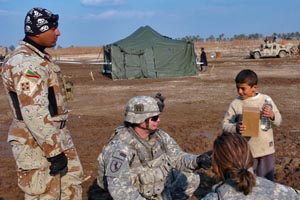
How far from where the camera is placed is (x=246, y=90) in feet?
14.5

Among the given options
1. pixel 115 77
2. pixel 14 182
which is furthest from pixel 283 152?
pixel 115 77

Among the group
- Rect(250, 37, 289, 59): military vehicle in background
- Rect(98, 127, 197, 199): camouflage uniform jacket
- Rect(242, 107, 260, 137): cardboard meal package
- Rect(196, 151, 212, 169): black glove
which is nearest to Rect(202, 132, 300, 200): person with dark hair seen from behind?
Rect(98, 127, 197, 199): camouflage uniform jacket

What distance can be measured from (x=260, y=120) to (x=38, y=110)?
211 cm

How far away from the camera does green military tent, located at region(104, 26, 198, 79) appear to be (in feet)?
78.0

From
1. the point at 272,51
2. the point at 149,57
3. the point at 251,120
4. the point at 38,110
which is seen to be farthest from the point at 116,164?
the point at 272,51

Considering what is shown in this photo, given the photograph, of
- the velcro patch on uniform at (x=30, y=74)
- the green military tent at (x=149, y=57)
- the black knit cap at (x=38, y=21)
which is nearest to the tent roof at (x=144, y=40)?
the green military tent at (x=149, y=57)

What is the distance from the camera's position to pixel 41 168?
12.1 feet

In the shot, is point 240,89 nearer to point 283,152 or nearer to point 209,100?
point 283,152

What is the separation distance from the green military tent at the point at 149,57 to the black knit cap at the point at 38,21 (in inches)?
788

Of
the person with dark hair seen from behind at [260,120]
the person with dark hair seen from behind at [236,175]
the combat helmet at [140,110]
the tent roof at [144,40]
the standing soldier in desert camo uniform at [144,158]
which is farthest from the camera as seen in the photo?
the tent roof at [144,40]

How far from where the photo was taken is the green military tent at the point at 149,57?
23.8m

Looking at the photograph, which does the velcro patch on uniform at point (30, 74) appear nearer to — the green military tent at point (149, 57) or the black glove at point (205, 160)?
the black glove at point (205, 160)

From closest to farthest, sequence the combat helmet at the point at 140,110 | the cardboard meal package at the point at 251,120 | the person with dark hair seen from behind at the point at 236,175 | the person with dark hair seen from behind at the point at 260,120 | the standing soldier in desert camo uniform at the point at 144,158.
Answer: the person with dark hair seen from behind at the point at 236,175 → the standing soldier in desert camo uniform at the point at 144,158 → the combat helmet at the point at 140,110 → the cardboard meal package at the point at 251,120 → the person with dark hair seen from behind at the point at 260,120

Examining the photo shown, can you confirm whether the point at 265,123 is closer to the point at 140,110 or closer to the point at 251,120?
the point at 251,120
